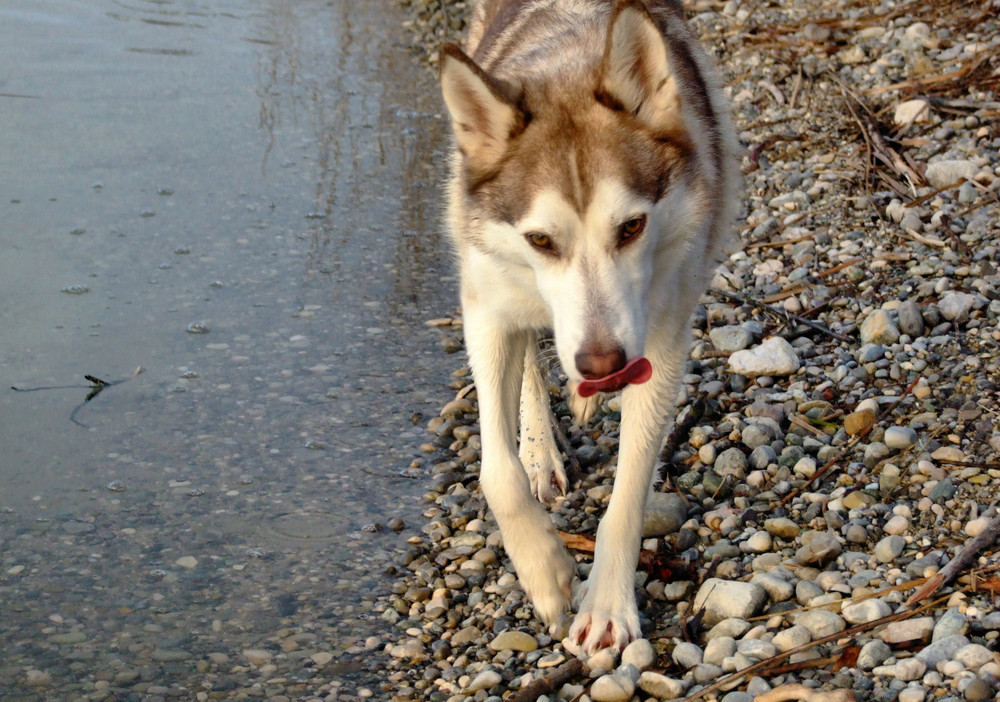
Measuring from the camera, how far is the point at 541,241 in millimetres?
2869

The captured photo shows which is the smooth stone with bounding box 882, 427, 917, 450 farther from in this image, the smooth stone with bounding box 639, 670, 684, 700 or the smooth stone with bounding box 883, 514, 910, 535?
the smooth stone with bounding box 639, 670, 684, 700

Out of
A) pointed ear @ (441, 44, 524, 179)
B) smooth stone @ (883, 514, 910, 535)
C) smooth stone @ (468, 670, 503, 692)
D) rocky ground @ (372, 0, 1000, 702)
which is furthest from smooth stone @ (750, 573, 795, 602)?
pointed ear @ (441, 44, 524, 179)

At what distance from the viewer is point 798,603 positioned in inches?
117

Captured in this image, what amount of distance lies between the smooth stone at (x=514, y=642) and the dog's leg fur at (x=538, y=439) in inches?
32.9

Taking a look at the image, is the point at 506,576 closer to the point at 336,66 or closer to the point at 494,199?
the point at 494,199

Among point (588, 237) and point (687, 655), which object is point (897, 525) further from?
point (588, 237)

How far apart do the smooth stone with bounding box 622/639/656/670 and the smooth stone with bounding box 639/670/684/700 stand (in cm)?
11

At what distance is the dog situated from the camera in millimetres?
2811

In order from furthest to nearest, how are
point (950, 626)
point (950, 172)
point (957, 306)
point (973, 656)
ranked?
1. point (950, 172)
2. point (957, 306)
3. point (950, 626)
4. point (973, 656)

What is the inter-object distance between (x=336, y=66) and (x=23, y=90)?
2554 millimetres

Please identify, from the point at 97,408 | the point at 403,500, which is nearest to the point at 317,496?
the point at 403,500

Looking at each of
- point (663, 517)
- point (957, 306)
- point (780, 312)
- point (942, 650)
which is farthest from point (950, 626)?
point (780, 312)

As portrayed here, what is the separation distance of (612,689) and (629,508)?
0.61 m

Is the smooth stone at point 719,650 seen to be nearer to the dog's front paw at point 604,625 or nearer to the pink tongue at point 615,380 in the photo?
the dog's front paw at point 604,625
